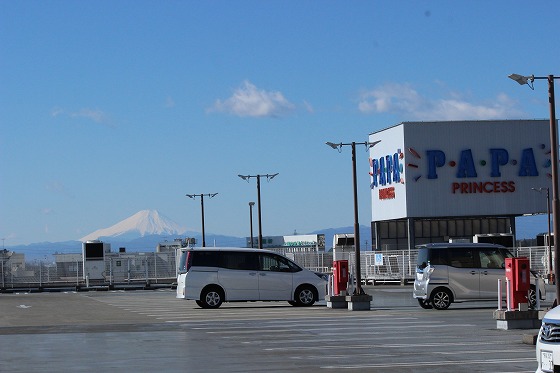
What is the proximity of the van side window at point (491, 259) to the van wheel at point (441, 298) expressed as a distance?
1.27 metres

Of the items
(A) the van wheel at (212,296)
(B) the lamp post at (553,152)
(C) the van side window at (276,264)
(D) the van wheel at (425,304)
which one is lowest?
(D) the van wheel at (425,304)

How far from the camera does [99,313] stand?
1232 inches

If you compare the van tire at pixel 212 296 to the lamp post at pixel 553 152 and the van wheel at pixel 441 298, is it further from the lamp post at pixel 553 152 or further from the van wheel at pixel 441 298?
the lamp post at pixel 553 152

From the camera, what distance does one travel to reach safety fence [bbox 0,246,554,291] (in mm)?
56938

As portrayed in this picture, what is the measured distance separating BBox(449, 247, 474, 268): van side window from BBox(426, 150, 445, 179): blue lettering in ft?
120

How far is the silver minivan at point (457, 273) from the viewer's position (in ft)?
98.1

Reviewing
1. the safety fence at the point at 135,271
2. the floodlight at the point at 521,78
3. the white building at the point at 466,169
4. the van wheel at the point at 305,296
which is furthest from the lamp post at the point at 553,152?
the white building at the point at 466,169

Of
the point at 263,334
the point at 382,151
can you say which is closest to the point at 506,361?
the point at 263,334

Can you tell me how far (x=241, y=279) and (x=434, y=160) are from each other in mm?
35053

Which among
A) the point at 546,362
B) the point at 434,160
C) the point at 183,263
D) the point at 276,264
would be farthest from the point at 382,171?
the point at 546,362

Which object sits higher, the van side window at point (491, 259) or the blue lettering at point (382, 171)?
the blue lettering at point (382, 171)

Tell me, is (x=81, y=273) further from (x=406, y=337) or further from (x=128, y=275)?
(x=406, y=337)

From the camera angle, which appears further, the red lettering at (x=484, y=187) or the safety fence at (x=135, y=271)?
the red lettering at (x=484, y=187)

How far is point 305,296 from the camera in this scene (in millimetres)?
33812
